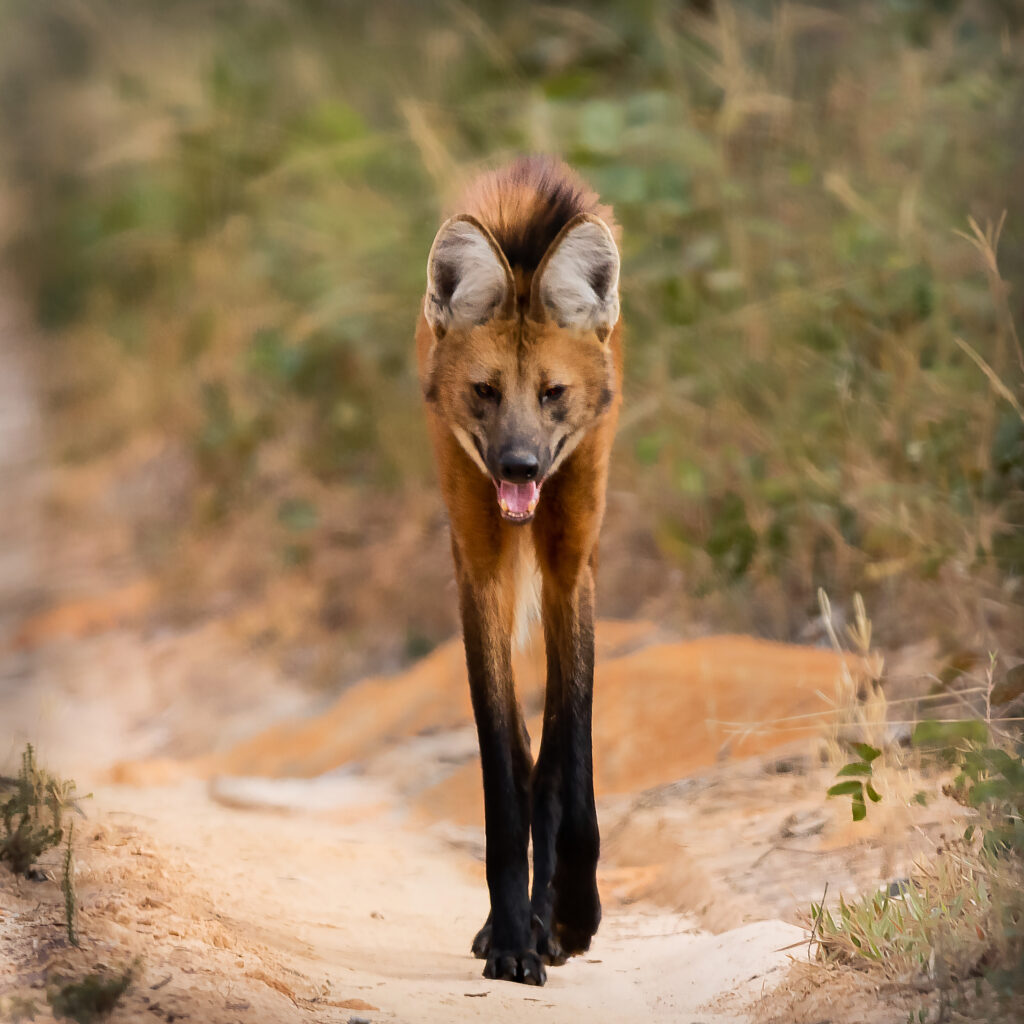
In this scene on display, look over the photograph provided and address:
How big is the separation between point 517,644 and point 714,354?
250cm

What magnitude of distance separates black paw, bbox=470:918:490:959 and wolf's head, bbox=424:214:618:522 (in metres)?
1.02

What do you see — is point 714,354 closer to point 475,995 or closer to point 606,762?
point 606,762

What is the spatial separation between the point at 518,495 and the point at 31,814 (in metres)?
1.31

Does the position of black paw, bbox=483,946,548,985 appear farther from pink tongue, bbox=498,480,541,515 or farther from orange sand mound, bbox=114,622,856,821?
orange sand mound, bbox=114,622,856,821

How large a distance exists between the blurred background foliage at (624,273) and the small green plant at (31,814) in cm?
258

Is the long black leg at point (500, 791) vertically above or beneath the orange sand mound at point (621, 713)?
beneath

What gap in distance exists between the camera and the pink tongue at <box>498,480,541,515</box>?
112 inches

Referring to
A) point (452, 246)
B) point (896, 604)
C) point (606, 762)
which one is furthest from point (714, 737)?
point (452, 246)

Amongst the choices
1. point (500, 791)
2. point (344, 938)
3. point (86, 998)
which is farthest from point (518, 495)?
point (86, 998)

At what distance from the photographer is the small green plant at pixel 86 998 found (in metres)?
2.19

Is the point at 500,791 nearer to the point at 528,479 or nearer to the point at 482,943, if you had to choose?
the point at 482,943

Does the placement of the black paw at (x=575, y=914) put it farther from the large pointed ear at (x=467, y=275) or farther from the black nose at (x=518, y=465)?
the large pointed ear at (x=467, y=275)

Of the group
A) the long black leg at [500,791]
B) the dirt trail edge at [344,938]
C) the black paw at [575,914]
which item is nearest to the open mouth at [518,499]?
A: the long black leg at [500,791]

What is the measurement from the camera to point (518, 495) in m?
2.85
